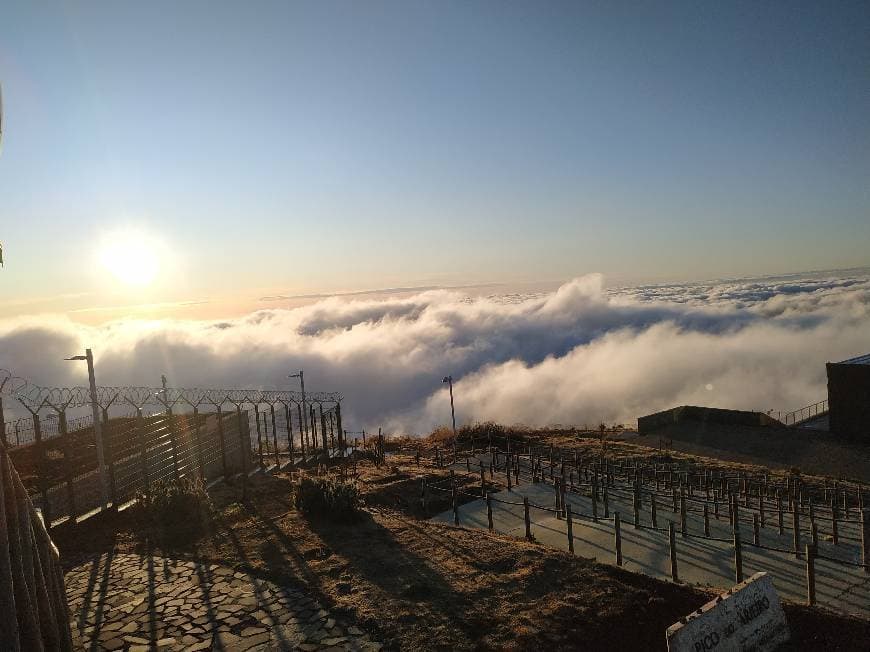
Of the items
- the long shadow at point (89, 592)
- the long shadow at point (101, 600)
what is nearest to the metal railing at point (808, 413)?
the long shadow at point (101, 600)

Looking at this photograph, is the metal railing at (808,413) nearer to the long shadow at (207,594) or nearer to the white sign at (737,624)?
the white sign at (737,624)

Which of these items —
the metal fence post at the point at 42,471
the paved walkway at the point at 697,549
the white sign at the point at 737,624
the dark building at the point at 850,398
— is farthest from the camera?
the dark building at the point at 850,398

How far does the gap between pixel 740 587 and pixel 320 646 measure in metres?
4.84

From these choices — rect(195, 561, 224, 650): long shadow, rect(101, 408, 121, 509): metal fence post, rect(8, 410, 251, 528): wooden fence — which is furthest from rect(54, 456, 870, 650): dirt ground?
rect(8, 410, 251, 528): wooden fence

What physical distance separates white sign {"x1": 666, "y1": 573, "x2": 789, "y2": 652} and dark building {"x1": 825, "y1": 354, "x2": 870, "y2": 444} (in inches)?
1188

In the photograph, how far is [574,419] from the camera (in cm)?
10588

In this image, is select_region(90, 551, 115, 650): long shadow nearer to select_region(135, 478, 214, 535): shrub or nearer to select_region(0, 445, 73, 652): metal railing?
select_region(135, 478, 214, 535): shrub

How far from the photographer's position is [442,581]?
27.4 feet

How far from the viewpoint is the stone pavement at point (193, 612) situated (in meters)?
6.87

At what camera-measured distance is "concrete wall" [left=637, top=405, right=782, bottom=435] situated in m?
34.3

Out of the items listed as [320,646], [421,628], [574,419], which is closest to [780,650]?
[421,628]

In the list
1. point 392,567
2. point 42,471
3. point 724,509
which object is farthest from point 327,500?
point 724,509

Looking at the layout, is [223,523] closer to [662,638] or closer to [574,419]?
[662,638]

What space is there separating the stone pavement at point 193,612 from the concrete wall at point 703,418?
33.2 metres
